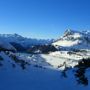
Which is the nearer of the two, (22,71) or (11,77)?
(11,77)

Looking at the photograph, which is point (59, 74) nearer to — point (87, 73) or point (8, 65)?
point (87, 73)

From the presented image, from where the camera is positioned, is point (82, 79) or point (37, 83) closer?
point (37, 83)

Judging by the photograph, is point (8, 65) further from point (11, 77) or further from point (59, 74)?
point (59, 74)

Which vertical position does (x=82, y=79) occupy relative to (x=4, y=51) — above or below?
below

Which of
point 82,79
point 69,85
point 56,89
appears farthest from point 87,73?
point 56,89

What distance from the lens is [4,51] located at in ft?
103

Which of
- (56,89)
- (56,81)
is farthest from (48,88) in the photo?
(56,81)

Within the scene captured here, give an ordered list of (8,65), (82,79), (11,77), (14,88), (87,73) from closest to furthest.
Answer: (14,88), (11,77), (8,65), (82,79), (87,73)

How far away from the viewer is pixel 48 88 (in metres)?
23.4

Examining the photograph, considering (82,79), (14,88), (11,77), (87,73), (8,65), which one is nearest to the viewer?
(14,88)

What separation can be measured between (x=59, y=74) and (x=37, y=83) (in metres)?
5.50

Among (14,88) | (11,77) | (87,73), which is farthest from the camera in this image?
(87,73)

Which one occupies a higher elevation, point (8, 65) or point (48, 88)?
point (8, 65)

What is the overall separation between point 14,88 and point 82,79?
9.71 meters
